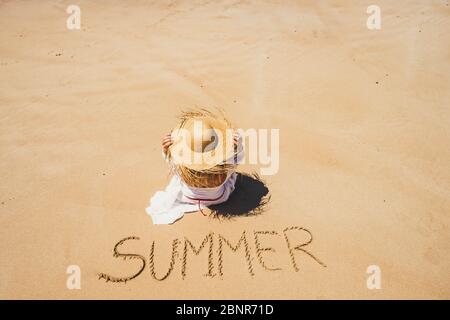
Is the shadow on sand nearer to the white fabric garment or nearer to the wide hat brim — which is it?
the white fabric garment

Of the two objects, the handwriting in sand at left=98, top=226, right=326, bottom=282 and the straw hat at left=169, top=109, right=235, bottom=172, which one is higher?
the straw hat at left=169, top=109, right=235, bottom=172

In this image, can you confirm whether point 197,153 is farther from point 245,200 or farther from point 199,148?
point 245,200

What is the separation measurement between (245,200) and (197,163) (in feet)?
2.68

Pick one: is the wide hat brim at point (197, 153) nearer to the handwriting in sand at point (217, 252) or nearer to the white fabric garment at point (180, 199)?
the white fabric garment at point (180, 199)

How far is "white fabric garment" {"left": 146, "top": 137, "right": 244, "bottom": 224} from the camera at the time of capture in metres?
2.82

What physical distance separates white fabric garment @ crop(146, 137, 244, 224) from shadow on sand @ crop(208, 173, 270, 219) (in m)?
0.09

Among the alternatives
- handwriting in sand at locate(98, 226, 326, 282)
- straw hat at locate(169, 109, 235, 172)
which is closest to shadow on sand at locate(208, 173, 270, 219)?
handwriting in sand at locate(98, 226, 326, 282)

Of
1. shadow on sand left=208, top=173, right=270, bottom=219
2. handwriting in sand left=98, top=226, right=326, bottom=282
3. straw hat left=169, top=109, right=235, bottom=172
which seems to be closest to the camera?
straw hat left=169, top=109, right=235, bottom=172

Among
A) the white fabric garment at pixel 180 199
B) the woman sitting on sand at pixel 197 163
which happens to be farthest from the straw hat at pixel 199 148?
the white fabric garment at pixel 180 199

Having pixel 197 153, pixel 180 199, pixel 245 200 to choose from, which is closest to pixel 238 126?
pixel 245 200

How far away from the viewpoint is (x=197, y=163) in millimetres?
2529

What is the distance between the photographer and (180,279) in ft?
8.60

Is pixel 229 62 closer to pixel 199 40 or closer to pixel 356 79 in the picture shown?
pixel 199 40

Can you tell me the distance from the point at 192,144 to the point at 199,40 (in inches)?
141
